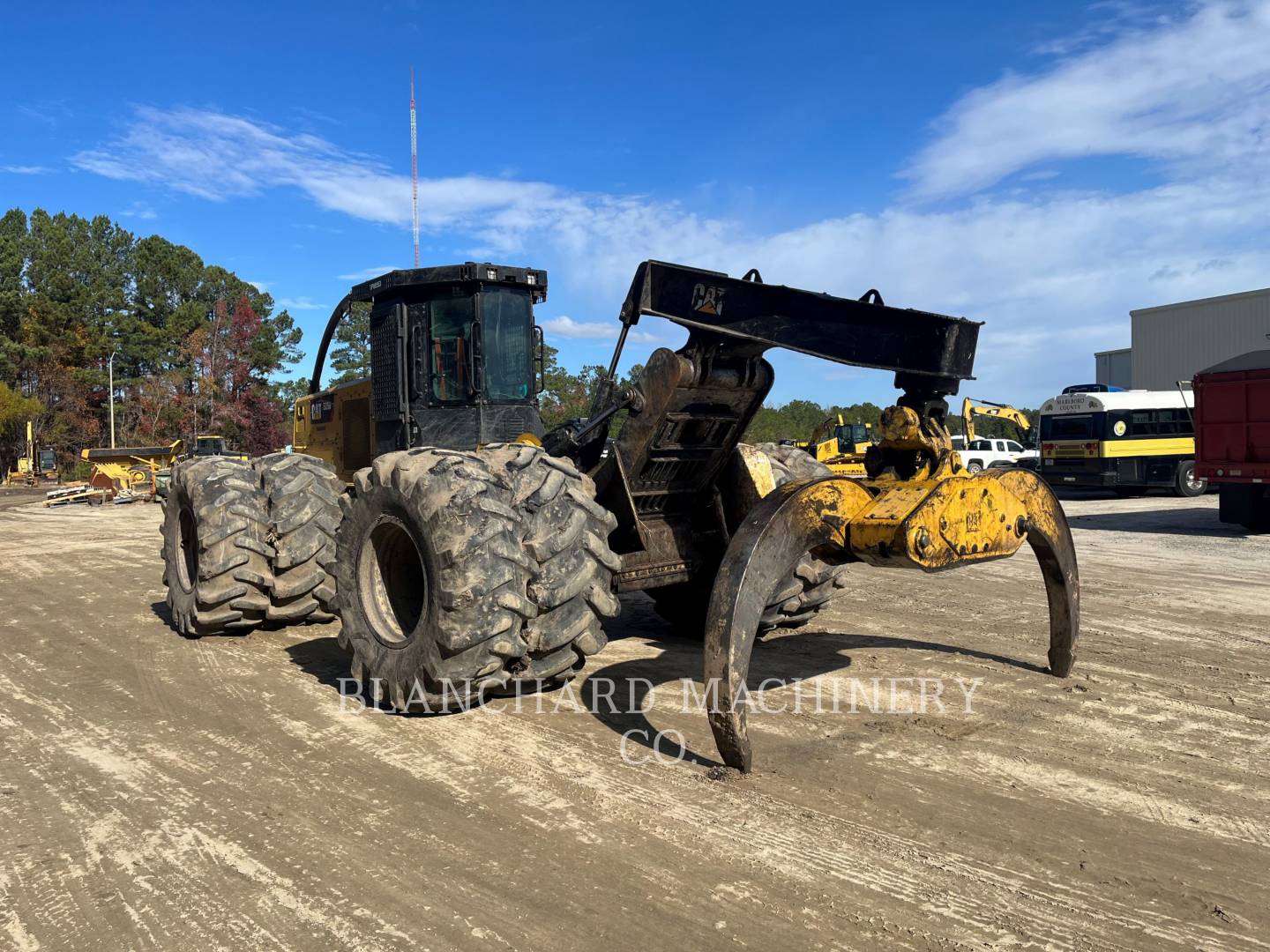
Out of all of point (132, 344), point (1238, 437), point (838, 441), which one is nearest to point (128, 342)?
point (132, 344)

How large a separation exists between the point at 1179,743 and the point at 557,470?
329cm

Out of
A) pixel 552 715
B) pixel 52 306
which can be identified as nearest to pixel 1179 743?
pixel 552 715

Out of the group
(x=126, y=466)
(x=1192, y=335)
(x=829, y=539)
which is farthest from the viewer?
(x=1192, y=335)

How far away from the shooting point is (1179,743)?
169 inches

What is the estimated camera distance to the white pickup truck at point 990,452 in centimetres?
3278

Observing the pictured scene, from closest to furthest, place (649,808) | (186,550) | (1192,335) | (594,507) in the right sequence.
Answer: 1. (649,808)
2. (594,507)
3. (186,550)
4. (1192,335)

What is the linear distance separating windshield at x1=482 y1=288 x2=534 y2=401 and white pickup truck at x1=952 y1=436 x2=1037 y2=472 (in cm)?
2795

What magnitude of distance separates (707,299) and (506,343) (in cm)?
287

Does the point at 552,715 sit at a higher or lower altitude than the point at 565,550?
lower

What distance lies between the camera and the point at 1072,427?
81.7 feet

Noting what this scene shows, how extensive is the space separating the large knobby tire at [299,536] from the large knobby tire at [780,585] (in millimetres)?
2524

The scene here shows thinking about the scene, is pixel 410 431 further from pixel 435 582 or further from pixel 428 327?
pixel 435 582

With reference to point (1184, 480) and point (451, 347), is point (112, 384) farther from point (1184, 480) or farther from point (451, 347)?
point (451, 347)

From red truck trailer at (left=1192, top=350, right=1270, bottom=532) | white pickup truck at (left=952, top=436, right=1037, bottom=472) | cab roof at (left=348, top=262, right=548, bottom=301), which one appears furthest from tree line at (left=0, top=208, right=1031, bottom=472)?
cab roof at (left=348, top=262, right=548, bottom=301)
